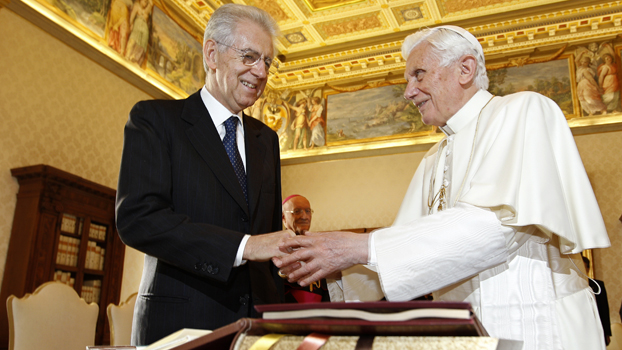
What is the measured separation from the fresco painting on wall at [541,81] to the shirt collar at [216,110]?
10.0 meters

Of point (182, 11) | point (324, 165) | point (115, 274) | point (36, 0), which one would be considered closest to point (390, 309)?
point (115, 274)

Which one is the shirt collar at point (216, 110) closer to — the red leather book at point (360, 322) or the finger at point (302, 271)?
the finger at point (302, 271)

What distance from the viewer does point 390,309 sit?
0.65 m

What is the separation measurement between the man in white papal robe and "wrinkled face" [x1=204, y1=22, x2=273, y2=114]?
3.23ft

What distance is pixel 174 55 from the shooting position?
34.1ft

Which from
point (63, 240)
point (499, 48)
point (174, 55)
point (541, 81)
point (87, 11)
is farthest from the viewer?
point (499, 48)

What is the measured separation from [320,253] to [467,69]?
1.22 meters

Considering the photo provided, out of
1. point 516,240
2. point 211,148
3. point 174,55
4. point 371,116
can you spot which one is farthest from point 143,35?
point 516,240

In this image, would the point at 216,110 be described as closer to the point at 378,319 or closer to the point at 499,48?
the point at 378,319

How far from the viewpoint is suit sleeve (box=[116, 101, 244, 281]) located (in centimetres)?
169

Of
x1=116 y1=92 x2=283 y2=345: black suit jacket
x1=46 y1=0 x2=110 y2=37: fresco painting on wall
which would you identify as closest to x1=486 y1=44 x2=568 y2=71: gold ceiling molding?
x1=46 y1=0 x2=110 y2=37: fresco painting on wall

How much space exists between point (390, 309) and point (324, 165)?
12216mm

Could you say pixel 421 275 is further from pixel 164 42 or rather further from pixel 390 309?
pixel 164 42

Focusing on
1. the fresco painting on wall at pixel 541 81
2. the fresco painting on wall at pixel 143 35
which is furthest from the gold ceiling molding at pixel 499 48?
the fresco painting on wall at pixel 143 35
